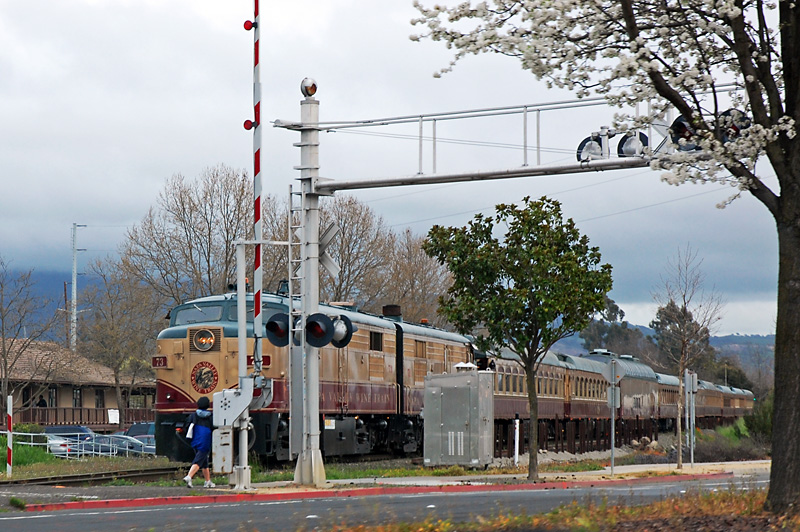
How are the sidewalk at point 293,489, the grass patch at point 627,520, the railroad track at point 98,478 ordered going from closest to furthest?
the grass patch at point 627,520 < the sidewalk at point 293,489 < the railroad track at point 98,478

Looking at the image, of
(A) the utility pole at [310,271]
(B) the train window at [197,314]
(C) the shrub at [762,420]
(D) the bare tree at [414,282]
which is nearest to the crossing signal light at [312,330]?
(A) the utility pole at [310,271]

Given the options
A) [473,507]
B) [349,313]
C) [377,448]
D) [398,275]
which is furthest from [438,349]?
[398,275]

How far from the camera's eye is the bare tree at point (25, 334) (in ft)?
160

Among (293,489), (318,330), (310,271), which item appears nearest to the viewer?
(293,489)

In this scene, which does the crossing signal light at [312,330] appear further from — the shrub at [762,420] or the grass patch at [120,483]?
the shrub at [762,420]

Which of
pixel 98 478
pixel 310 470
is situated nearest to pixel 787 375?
pixel 310 470

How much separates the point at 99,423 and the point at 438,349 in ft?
110

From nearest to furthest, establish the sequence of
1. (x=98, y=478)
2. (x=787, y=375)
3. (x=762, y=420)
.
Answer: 1. (x=787, y=375)
2. (x=98, y=478)
3. (x=762, y=420)

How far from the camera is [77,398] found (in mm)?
62781

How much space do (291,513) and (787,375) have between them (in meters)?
5.88

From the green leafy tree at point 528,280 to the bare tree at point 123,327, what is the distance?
38.2m

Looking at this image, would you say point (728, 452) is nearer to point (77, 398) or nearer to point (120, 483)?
point (120, 483)

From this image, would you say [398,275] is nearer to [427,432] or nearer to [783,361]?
[427,432]

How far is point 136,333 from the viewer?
6197cm
